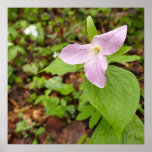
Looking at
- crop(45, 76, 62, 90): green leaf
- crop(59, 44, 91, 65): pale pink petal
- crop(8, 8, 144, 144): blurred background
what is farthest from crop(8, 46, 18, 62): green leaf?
crop(59, 44, 91, 65): pale pink petal

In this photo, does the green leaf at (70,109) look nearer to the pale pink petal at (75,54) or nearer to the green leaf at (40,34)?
the pale pink petal at (75,54)

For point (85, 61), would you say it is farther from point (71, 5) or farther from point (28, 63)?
point (28, 63)

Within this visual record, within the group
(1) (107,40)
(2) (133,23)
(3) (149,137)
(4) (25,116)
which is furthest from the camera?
(2) (133,23)

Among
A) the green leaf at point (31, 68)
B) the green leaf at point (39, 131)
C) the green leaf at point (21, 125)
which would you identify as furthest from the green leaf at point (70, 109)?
the green leaf at point (31, 68)

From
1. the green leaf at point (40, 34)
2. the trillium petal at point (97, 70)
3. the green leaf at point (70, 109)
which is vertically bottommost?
the green leaf at point (70, 109)

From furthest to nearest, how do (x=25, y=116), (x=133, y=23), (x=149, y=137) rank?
(x=133, y=23) < (x=25, y=116) < (x=149, y=137)

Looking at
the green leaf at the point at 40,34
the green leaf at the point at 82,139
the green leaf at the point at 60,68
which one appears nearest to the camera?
the green leaf at the point at 60,68

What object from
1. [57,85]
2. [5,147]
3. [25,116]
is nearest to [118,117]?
[57,85]

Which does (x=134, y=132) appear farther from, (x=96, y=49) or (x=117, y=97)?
(x=96, y=49)
